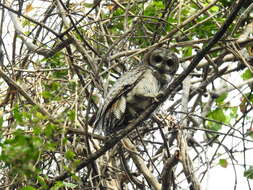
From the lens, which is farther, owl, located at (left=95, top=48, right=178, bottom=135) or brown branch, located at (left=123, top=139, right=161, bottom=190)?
owl, located at (left=95, top=48, right=178, bottom=135)

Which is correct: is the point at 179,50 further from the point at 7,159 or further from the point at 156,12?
the point at 7,159

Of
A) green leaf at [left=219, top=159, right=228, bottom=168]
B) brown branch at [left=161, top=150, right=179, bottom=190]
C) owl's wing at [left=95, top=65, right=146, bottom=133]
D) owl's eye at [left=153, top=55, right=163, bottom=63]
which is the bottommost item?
brown branch at [left=161, top=150, right=179, bottom=190]

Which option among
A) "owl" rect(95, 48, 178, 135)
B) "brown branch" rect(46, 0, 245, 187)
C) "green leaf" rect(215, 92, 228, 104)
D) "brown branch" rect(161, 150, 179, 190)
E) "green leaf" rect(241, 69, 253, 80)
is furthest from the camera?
"green leaf" rect(241, 69, 253, 80)

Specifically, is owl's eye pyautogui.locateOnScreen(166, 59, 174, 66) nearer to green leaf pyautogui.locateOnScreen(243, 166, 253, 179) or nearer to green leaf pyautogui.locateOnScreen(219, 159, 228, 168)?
green leaf pyautogui.locateOnScreen(219, 159, 228, 168)

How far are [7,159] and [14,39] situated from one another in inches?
108

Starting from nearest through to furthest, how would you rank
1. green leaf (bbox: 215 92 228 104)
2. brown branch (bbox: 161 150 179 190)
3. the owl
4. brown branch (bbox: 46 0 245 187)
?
brown branch (bbox: 46 0 245 187) < brown branch (bbox: 161 150 179 190) < the owl < green leaf (bbox: 215 92 228 104)

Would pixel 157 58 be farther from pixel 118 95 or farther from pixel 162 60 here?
pixel 118 95

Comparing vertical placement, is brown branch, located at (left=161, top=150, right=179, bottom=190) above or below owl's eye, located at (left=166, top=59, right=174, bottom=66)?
below

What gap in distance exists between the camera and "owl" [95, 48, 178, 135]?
421cm

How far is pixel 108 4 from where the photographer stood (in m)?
5.11

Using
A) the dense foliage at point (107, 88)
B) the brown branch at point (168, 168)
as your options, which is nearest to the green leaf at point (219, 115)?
the dense foliage at point (107, 88)

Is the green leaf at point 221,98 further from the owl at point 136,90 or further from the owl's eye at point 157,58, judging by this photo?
the owl's eye at point 157,58

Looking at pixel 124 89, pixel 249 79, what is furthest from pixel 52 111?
pixel 249 79

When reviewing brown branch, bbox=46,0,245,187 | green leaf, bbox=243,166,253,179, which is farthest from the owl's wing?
green leaf, bbox=243,166,253,179
